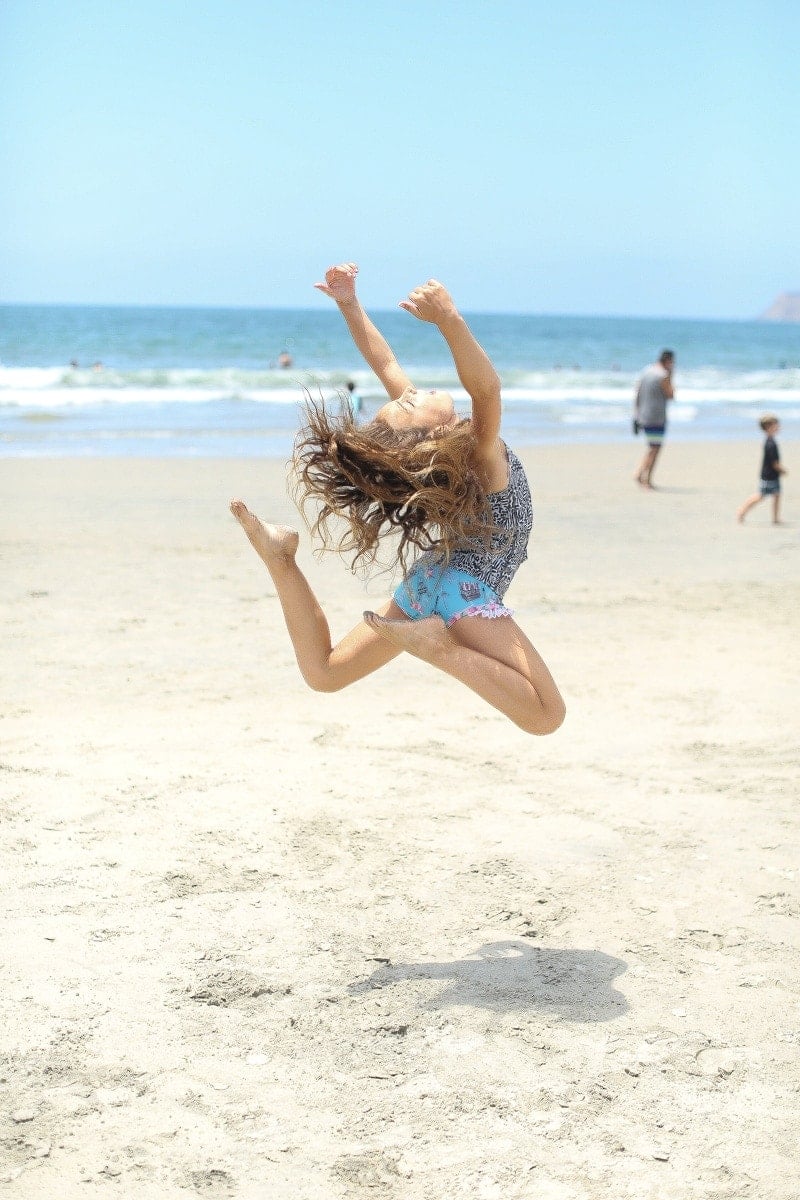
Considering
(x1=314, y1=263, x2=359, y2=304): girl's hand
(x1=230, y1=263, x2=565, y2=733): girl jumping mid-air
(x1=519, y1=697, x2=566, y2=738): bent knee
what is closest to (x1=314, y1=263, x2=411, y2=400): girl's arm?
(x1=314, y1=263, x2=359, y2=304): girl's hand

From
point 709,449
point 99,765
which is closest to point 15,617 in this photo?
point 99,765

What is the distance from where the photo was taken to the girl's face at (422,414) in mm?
3650

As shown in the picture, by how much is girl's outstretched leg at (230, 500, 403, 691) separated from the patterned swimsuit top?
1.16ft

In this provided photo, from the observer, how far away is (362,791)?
16.5 feet

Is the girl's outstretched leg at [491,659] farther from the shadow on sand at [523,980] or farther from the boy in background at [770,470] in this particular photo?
the boy in background at [770,470]

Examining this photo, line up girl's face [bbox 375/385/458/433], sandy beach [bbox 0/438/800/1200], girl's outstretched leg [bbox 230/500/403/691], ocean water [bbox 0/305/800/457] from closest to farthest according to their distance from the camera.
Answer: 1. sandy beach [bbox 0/438/800/1200]
2. girl's face [bbox 375/385/458/433]
3. girl's outstretched leg [bbox 230/500/403/691]
4. ocean water [bbox 0/305/800/457]

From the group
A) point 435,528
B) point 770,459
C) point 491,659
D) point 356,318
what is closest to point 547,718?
point 491,659

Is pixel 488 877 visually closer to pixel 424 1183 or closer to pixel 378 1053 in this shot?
pixel 378 1053

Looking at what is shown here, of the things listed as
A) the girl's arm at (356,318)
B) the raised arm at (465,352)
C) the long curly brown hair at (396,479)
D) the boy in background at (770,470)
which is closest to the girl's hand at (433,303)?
the raised arm at (465,352)

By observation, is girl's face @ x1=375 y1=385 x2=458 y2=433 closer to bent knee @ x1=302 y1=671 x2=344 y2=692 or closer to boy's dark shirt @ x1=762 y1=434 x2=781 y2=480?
bent knee @ x1=302 y1=671 x2=344 y2=692

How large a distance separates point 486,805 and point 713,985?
147cm

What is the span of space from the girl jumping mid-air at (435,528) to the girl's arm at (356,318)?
15.3 inches

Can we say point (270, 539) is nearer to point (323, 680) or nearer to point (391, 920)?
point (323, 680)

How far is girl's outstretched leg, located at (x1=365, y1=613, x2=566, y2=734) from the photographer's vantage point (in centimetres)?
360
